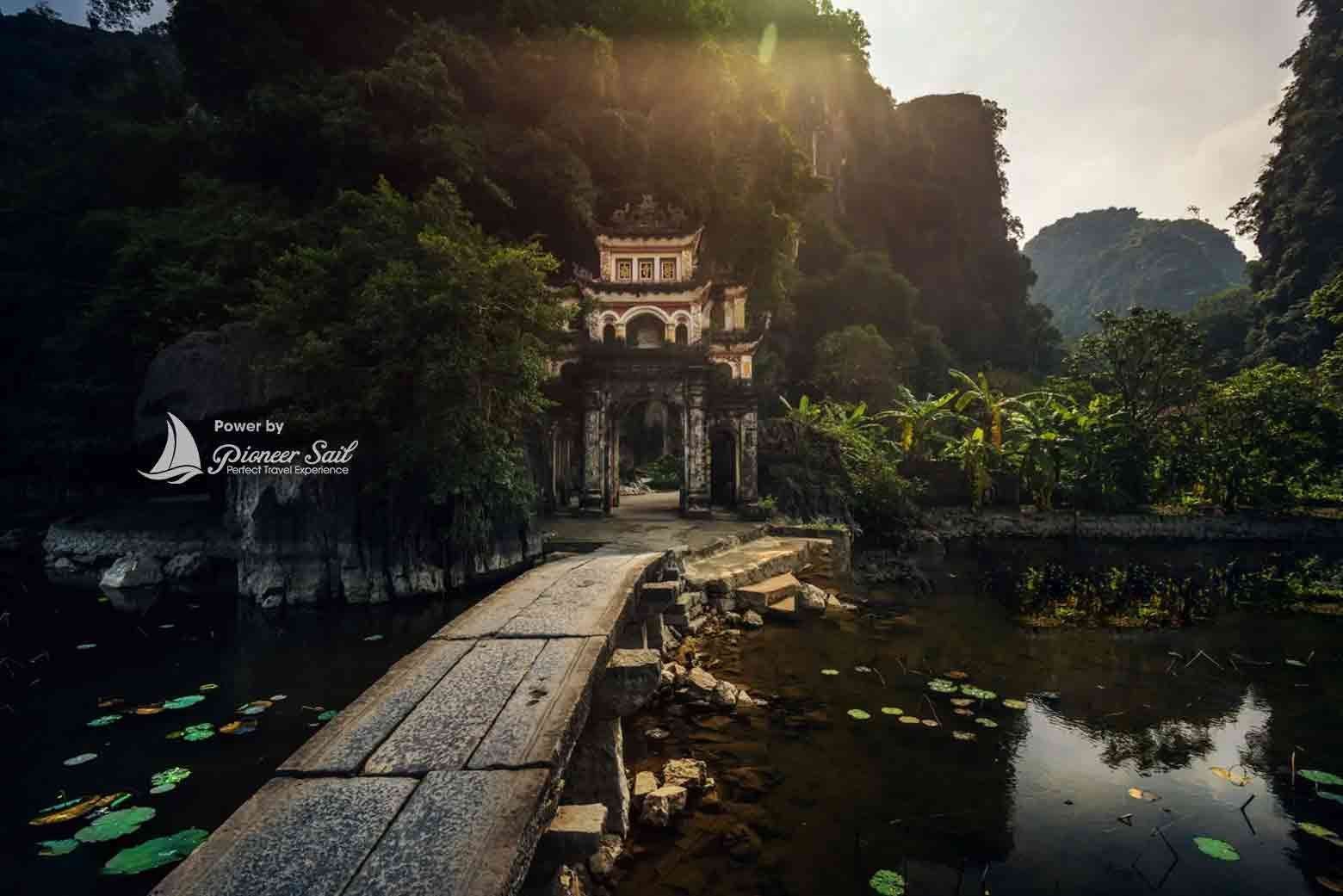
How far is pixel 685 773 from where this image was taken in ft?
18.0

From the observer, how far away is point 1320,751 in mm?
6309

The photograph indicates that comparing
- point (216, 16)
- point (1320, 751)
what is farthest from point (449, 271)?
point (216, 16)

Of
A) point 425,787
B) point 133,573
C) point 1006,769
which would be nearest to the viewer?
point 425,787

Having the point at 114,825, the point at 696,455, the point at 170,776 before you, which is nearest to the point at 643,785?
the point at 114,825

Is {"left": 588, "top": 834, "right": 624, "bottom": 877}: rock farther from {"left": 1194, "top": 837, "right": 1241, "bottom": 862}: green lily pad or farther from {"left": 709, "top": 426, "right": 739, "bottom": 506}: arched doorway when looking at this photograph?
{"left": 709, "top": 426, "right": 739, "bottom": 506}: arched doorway

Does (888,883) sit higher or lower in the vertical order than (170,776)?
lower

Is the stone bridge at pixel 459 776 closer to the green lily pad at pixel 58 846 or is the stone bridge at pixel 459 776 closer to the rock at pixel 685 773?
the rock at pixel 685 773

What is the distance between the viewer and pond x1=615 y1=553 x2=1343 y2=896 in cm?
449

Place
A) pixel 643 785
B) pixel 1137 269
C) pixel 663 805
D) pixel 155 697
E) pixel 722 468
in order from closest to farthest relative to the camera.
A: pixel 663 805 < pixel 643 785 < pixel 155 697 < pixel 722 468 < pixel 1137 269

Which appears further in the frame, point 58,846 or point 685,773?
point 685,773

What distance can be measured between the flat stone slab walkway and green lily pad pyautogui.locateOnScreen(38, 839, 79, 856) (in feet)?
9.80

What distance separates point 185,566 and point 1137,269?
118m

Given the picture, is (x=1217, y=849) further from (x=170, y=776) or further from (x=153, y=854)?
(x=170, y=776)

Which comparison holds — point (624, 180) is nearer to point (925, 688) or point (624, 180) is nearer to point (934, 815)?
point (925, 688)
